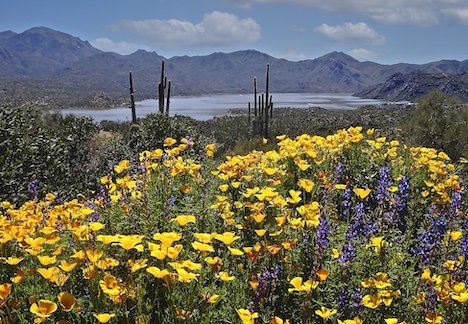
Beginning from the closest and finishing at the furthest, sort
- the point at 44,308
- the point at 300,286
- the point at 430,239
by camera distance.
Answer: the point at 44,308
the point at 300,286
the point at 430,239

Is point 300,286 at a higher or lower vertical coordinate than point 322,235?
lower

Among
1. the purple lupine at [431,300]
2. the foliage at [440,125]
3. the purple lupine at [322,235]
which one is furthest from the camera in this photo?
the foliage at [440,125]

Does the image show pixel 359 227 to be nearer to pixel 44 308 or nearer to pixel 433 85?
pixel 44 308

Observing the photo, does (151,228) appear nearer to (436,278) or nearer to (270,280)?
(270,280)

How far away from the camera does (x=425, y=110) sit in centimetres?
A: 2652

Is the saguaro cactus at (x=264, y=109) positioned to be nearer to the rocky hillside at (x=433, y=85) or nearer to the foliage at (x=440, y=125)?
the foliage at (x=440, y=125)

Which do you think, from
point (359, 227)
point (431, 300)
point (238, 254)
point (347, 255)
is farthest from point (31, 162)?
point (431, 300)

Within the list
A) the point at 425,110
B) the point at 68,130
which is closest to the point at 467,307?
the point at 68,130

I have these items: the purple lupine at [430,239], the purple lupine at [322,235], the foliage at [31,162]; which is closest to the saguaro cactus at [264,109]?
the foliage at [31,162]

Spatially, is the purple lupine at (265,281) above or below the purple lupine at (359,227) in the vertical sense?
below

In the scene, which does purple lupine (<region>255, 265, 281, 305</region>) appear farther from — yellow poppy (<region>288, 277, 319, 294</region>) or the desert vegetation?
yellow poppy (<region>288, 277, 319, 294</region>)

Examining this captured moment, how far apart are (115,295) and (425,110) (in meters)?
26.4

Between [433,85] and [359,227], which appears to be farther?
[433,85]

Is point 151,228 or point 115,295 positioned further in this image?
point 151,228
